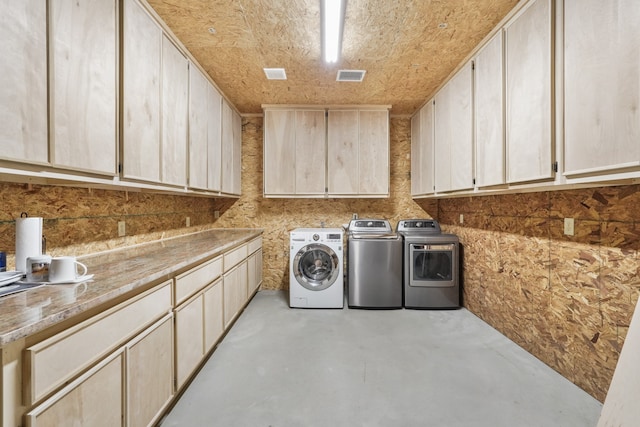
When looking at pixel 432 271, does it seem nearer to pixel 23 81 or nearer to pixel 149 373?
pixel 149 373

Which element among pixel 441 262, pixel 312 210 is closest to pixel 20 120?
pixel 312 210

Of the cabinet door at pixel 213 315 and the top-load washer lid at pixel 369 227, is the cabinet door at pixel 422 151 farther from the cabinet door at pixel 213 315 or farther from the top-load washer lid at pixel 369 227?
the cabinet door at pixel 213 315

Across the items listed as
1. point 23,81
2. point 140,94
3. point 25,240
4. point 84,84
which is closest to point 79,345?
point 25,240

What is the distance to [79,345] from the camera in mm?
997

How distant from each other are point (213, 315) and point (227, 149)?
2.13 m

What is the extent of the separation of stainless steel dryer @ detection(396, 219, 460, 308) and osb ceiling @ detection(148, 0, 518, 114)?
188 cm

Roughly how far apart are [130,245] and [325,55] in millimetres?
2368

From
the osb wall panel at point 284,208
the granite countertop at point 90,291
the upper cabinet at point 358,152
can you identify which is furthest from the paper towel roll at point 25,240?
the upper cabinet at point 358,152

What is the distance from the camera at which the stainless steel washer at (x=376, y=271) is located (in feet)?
11.0

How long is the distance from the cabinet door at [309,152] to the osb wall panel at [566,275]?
2105 millimetres

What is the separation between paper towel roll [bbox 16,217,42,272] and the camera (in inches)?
50.2

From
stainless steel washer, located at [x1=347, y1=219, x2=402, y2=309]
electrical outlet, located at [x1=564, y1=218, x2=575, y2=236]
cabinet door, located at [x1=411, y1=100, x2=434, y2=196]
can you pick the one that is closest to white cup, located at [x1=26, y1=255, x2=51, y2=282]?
stainless steel washer, located at [x1=347, y1=219, x2=402, y2=309]

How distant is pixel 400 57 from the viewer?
2.49 meters

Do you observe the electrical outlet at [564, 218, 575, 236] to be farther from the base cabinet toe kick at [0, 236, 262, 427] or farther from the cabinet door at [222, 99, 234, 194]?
the cabinet door at [222, 99, 234, 194]
